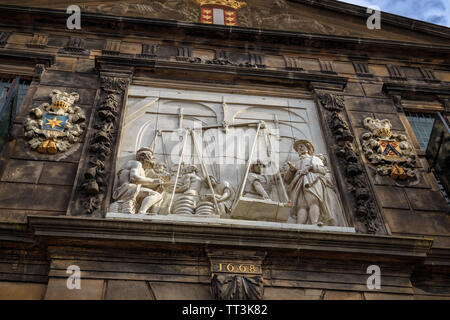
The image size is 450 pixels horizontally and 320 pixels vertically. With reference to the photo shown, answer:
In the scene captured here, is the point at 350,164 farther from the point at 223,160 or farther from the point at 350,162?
the point at 223,160

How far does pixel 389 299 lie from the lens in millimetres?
8062

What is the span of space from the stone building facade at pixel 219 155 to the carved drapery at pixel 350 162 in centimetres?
4

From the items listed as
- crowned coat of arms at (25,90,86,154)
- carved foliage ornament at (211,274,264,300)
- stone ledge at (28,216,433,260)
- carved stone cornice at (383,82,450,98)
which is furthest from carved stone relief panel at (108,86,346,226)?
carved stone cornice at (383,82,450,98)

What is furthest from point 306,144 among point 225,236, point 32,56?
point 32,56

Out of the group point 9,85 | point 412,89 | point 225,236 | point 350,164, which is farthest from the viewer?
point 412,89

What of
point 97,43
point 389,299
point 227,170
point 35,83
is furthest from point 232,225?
point 97,43

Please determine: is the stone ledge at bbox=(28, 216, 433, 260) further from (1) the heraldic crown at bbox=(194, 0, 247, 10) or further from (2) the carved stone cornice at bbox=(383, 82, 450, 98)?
(1) the heraldic crown at bbox=(194, 0, 247, 10)

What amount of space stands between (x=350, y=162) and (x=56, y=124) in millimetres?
5996

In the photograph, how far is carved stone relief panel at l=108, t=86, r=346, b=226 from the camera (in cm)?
908

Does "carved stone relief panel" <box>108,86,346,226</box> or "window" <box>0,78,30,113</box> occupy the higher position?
"window" <box>0,78,30,113</box>

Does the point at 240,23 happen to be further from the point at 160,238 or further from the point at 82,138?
the point at 160,238

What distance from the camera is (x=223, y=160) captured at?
1036cm

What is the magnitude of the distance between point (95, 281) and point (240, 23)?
9.88 m

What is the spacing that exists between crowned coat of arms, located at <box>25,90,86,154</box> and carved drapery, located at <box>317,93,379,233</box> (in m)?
5.33
